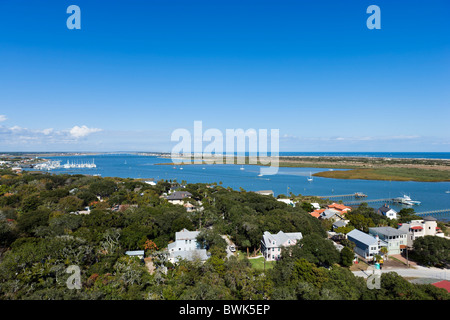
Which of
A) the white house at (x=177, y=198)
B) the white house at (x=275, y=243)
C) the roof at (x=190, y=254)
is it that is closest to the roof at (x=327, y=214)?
the white house at (x=275, y=243)

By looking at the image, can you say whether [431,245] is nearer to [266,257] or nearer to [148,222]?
[266,257]

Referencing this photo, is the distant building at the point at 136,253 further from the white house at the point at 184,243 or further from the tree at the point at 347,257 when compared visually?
the tree at the point at 347,257

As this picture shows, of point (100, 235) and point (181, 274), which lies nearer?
point (181, 274)

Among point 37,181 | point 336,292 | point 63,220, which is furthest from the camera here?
point 37,181

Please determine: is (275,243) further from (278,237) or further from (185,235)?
(185,235)

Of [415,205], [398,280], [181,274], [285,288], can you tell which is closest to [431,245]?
[398,280]

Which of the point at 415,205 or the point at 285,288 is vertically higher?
the point at 285,288

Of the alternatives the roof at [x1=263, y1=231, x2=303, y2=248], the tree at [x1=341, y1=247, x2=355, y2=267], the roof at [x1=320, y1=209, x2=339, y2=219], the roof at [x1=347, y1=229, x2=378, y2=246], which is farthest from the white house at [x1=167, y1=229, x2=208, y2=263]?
the roof at [x1=320, y1=209, x2=339, y2=219]

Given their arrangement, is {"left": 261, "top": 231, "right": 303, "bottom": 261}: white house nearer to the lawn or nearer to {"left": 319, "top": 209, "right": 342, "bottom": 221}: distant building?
the lawn
